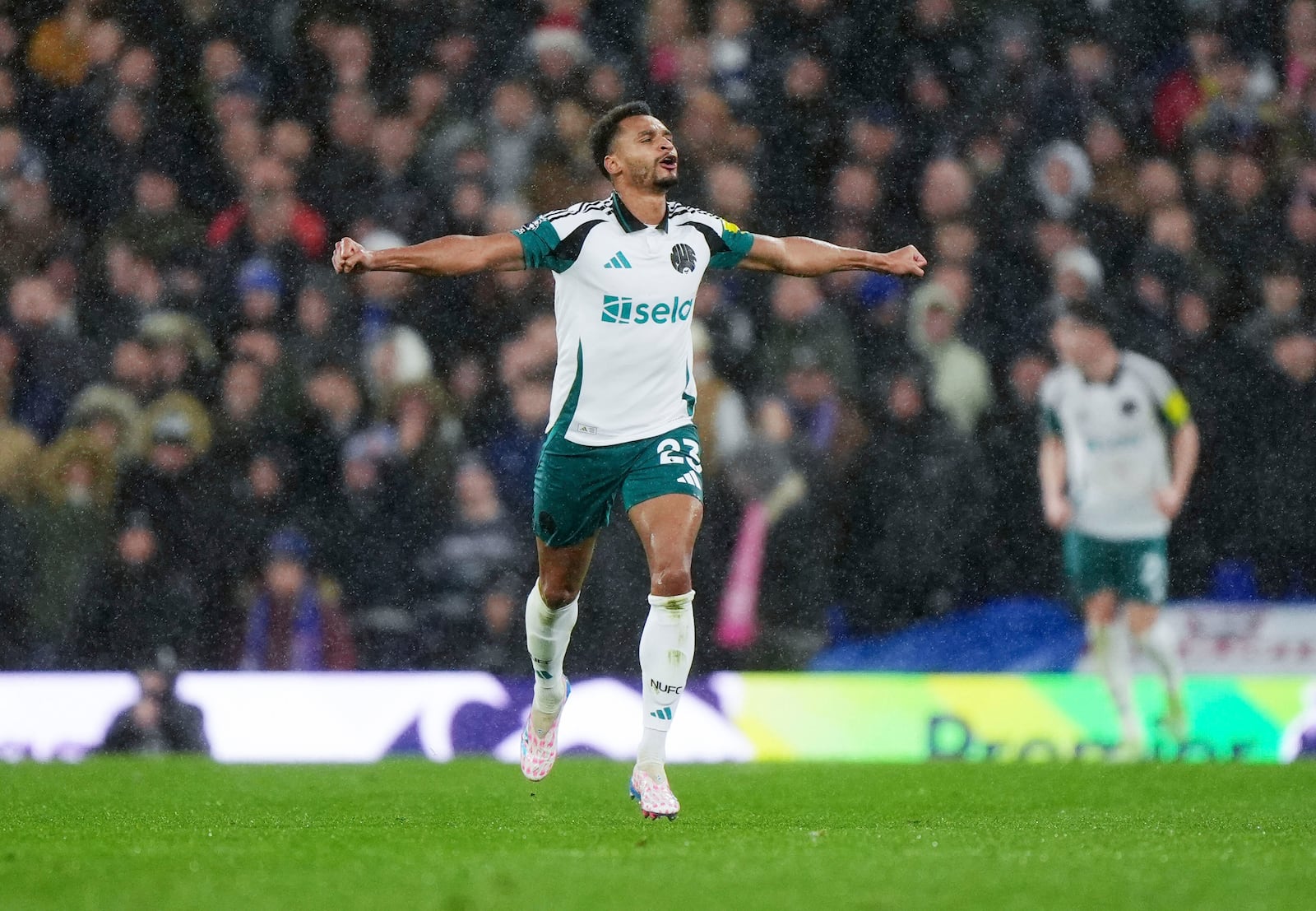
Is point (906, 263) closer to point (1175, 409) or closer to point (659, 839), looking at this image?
point (659, 839)

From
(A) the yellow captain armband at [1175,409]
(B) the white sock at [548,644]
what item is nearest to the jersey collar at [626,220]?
(B) the white sock at [548,644]

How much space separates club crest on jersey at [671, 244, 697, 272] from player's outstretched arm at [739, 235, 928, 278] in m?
0.28

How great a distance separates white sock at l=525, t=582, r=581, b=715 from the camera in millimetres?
7453

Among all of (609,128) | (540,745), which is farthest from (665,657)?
(609,128)

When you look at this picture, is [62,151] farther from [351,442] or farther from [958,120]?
[958,120]

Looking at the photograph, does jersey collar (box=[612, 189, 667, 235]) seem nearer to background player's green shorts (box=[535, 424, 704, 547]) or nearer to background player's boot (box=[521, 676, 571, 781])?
background player's green shorts (box=[535, 424, 704, 547])

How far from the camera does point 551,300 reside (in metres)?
11.5

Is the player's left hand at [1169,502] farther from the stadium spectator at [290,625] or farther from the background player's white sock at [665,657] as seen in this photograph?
the background player's white sock at [665,657]

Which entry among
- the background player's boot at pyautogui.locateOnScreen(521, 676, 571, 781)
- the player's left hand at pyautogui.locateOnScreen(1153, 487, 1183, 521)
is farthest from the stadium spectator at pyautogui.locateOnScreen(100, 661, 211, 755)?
the player's left hand at pyautogui.locateOnScreen(1153, 487, 1183, 521)

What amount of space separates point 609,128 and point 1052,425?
488 cm

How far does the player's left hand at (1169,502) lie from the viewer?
11.0 metres

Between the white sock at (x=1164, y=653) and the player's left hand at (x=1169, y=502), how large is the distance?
617 millimetres

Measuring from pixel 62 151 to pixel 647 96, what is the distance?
3.54 metres

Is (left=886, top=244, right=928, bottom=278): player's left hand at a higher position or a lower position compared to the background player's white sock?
higher
